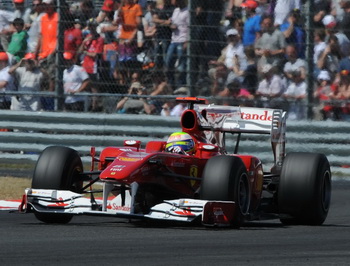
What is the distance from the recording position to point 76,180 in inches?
364

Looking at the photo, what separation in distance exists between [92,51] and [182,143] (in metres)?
5.97

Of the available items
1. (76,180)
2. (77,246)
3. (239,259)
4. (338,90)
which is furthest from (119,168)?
(338,90)

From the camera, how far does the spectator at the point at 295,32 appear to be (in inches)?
563

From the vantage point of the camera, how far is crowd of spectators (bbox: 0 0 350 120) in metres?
14.3

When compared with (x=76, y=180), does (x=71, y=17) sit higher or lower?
higher

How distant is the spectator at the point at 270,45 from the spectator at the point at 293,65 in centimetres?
14

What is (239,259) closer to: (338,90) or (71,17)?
(338,90)

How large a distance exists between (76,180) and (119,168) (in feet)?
2.91

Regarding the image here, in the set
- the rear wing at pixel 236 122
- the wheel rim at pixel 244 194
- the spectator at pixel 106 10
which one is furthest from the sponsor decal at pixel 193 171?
the spectator at pixel 106 10

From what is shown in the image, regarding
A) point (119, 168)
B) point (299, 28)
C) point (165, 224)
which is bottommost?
point (165, 224)

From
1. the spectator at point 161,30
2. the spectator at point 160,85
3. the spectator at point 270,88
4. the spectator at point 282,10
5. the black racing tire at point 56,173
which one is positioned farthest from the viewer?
the spectator at point 160,85

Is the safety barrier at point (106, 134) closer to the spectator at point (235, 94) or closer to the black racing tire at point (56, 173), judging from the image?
the spectator at point (235, 94)

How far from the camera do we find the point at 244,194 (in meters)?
9.05

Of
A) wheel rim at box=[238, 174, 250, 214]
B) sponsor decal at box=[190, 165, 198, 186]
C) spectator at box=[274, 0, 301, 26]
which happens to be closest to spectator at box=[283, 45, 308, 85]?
spectator at box=[274, 0, 301, 26]
